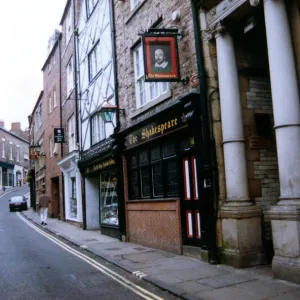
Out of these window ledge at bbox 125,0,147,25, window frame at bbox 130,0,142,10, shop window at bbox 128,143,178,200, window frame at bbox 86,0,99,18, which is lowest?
shop window at bbox 128,143,178,200

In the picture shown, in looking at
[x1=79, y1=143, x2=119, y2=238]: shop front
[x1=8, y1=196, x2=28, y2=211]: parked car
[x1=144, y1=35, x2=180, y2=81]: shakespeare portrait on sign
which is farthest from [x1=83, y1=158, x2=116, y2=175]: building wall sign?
[x1=8, y1=196, x2=28, y2=211]: parked car

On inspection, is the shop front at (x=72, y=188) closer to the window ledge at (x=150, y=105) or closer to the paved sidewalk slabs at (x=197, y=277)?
the window ledge at (x=150, y=105)

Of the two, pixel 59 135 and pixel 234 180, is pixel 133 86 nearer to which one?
pixel 234 180

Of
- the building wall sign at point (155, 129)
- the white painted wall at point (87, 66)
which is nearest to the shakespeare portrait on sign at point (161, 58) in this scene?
the building wall sign at point (155, 129)

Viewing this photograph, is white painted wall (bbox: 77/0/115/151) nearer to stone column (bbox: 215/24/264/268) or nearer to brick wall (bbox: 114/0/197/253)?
brick wall (bbox: 114/0/197/253)

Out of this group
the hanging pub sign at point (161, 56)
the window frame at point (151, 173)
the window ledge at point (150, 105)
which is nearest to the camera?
the hanging pub sign at point (161, 56)

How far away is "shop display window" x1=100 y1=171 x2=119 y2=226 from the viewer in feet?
45.9

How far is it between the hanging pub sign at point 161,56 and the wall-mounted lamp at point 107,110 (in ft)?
13.0

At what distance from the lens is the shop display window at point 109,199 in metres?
14.0

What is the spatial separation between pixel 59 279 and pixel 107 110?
6.89m

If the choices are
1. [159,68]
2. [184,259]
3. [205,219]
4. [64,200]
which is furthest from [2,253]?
[64,200]

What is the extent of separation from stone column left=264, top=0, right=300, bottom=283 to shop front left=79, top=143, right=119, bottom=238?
7687mm

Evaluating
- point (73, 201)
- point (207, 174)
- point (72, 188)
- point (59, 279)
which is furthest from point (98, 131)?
point (59, 279)

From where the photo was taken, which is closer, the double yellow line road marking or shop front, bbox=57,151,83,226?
the double yellow line road marking
